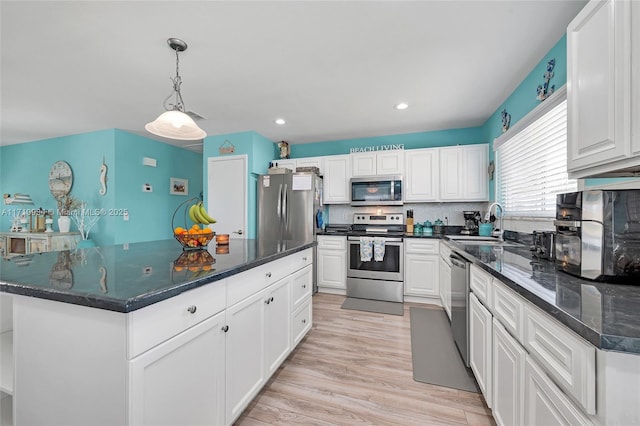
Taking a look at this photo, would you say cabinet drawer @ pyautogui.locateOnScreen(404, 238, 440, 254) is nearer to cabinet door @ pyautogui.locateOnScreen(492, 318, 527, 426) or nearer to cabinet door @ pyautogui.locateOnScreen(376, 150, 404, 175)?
cabinet door @ pyautogui.locateOnScreen(376, 150, 404, 175)

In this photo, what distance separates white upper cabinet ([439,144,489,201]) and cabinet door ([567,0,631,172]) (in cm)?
233

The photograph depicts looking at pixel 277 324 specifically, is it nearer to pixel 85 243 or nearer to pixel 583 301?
pixel 583 301

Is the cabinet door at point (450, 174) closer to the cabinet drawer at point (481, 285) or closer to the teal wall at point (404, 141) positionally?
the teal wall at point (404, 141)

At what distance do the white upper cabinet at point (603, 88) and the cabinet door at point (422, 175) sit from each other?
2.37 meters

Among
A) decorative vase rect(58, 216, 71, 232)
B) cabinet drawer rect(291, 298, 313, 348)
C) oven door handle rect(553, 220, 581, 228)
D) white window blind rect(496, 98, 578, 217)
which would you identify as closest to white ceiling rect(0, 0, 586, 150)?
white window blind rect(496, 98, 578, 217)

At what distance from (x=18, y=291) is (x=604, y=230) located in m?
2.32

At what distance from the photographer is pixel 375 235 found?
3.59 m

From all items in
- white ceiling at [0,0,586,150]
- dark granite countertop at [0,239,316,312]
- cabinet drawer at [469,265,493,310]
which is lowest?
cabinet drawer at [469,265,493,310]

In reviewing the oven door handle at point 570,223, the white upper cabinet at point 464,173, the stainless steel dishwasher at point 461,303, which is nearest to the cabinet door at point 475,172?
the white upper cabinet at point 464,173

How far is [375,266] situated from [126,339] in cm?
312

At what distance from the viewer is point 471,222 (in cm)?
358

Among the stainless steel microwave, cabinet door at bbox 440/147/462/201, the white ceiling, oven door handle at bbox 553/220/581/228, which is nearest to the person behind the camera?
oven door handle at bbox 553/220/581/228

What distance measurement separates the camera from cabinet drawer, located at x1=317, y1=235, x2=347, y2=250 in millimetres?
3809

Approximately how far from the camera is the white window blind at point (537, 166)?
6.28 ft
